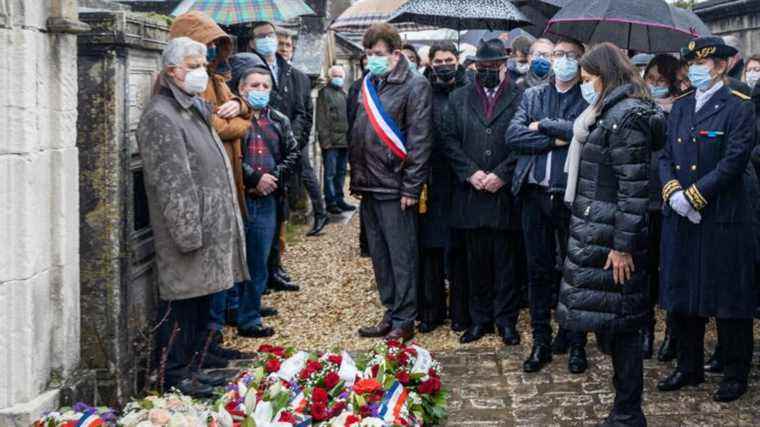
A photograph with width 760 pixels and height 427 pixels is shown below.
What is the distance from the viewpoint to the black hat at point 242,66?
748cm

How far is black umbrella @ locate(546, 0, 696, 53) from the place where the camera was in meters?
6.98

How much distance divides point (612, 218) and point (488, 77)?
242cm

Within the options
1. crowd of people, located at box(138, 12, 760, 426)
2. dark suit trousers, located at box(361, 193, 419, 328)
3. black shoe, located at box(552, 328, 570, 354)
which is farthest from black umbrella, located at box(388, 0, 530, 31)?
black shoe, located at box(552, 328, 570, 354)

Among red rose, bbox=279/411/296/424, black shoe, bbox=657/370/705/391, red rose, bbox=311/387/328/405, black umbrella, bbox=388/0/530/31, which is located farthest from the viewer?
black umbrella, bbox=388/0/530/31

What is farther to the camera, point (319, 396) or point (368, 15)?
point (368, 15)

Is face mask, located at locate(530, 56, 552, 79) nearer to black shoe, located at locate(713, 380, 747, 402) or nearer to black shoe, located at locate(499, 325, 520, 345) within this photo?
black shoe, located at locate(499, 325, 520, 345)

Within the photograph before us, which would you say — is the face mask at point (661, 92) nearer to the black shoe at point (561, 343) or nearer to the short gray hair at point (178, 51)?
the black shoe at point (561, 343)

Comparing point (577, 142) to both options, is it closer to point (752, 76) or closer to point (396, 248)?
point (396, 248)

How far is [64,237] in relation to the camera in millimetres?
4992

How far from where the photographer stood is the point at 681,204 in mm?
6039

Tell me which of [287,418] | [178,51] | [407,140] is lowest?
[287,418]

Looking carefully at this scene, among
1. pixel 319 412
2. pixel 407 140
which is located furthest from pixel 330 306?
pixel 319 412

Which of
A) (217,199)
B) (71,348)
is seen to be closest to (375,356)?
(217,199)

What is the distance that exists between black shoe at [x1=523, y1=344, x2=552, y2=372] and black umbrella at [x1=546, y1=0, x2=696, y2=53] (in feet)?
7.45
